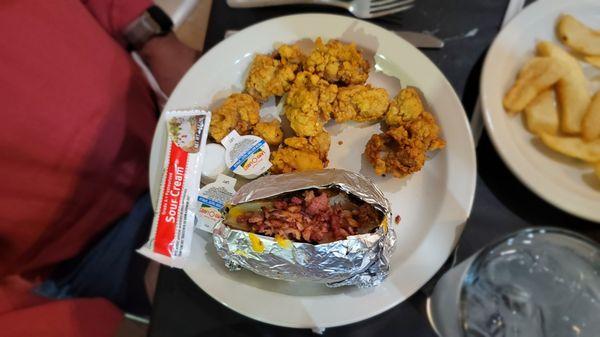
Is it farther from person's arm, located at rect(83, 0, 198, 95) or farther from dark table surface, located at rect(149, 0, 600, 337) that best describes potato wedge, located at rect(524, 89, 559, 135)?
person's arm, located at rect(83, 0, 198, 95)

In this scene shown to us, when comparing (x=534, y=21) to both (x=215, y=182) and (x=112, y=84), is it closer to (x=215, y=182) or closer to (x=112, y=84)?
(x=215, y=182)

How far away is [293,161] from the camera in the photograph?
841mm

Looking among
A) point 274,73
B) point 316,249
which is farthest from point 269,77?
point 316,249

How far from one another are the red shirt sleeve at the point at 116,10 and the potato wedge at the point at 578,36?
86cm

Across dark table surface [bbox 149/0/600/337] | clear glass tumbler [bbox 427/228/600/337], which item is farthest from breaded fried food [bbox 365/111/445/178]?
clear glass tumbler [bbox 427/228/600/337]

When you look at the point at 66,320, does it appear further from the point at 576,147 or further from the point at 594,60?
the point at 594,60

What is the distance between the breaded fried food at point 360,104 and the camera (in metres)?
0.86

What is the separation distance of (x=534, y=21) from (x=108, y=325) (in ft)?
3.70

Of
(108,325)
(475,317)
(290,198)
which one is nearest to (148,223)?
(108,325)

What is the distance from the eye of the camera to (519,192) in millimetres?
848

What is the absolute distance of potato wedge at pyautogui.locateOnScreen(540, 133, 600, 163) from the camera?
798mm

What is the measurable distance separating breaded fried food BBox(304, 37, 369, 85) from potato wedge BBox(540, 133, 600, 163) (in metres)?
0.36

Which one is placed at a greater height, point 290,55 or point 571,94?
point 290,55

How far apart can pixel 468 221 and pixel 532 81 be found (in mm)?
286
